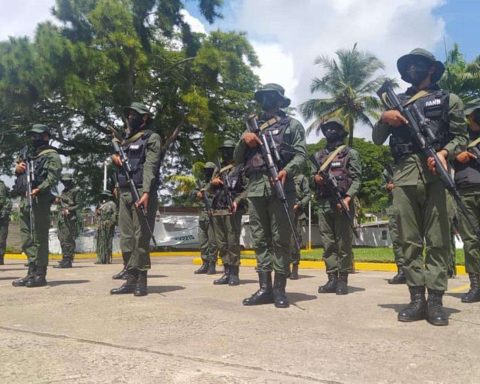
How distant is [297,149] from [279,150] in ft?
0.59

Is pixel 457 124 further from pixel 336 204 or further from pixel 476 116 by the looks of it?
pixel 336 204

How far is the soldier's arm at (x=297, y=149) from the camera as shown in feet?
16.5

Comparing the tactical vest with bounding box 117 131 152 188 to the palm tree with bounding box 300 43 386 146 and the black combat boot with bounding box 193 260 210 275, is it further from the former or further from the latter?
the palm tree with bounding box 300 43 386 146

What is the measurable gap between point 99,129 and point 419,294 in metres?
25.1

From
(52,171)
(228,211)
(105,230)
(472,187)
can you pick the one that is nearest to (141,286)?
(52,171)

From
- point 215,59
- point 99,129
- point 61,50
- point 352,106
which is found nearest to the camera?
point 61,50

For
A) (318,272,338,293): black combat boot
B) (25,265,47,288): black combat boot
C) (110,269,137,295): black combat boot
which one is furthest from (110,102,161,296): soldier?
(318,272,338,293): black combat boot

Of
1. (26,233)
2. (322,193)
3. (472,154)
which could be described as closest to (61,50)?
(26,233)

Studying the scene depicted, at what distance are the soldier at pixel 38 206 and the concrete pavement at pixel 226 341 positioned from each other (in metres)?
1.14

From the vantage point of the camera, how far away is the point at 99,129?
2755cm

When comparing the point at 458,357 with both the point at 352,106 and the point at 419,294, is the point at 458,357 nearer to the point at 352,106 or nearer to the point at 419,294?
the point at 419,294

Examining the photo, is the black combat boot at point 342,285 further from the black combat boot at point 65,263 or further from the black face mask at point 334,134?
the black combat boot at point 65,263

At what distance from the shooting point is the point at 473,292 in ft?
17.9

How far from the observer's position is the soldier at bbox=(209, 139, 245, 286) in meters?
7.39
